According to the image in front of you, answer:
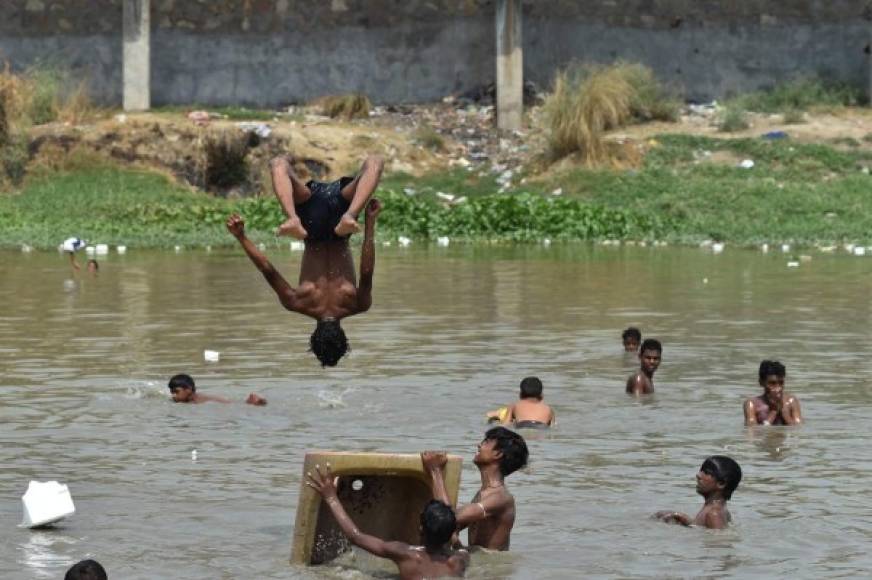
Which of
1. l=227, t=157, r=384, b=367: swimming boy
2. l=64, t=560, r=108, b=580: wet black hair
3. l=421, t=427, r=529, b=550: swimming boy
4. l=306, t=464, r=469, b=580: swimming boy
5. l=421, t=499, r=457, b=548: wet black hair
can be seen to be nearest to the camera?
l=64, t=560, r=108, b=580: wet black hair

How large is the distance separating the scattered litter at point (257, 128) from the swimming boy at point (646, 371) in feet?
56.9

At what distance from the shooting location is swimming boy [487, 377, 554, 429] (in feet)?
43.5

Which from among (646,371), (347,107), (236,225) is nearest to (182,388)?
(646,371)

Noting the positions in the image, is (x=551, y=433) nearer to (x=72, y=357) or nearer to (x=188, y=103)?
(x=72, y=357)

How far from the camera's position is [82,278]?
22969 millimetres

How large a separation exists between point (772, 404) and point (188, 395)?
4.26 metres

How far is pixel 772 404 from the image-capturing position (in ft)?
44.0

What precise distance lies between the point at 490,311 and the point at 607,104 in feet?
37.5

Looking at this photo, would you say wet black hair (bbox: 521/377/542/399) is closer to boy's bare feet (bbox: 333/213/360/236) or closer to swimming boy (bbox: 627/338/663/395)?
swimming boy (bbox: 627/338/663/395)

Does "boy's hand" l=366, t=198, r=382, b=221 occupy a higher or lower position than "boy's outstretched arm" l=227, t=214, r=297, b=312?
→ higher

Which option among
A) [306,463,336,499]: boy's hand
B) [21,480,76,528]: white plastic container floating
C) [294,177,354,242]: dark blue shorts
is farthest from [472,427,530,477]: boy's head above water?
[21,480,76,528]: white plastic container floating

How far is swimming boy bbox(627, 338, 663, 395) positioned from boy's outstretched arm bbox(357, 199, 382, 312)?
379 cm

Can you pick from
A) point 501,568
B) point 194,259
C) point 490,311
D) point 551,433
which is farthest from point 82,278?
point 501,568

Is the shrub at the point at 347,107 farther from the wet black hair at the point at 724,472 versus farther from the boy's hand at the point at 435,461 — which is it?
the boy's hand at the point at 435,461
